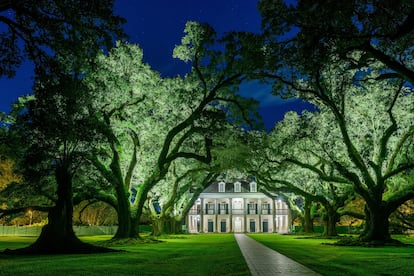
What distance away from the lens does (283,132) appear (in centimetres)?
3541

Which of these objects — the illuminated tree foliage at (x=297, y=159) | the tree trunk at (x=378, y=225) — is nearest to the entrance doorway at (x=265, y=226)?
the illuminated tree foliage at (x=297, y=159)

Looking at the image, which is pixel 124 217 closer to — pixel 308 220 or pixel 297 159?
pixel 297 159

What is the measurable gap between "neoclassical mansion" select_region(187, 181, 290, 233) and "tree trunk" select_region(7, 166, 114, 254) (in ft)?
198

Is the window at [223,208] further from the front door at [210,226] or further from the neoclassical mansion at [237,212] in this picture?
the front door at [210,226]

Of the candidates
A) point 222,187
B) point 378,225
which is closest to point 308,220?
point 378,225

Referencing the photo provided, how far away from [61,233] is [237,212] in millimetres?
63224

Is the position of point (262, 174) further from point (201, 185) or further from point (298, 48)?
point (298, 48)

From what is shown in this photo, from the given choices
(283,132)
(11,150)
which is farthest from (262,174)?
(11,150)

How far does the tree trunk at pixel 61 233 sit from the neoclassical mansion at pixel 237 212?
60.4m

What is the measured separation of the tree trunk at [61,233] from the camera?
20.1 metres

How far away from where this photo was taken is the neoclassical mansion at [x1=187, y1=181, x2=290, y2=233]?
81.3 metres

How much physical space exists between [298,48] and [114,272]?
9.30m

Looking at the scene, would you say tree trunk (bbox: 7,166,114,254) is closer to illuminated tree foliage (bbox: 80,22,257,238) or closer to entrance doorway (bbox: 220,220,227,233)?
illuminated tree foliage (bbox: 80,22,257,238)

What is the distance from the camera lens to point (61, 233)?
2083cm
